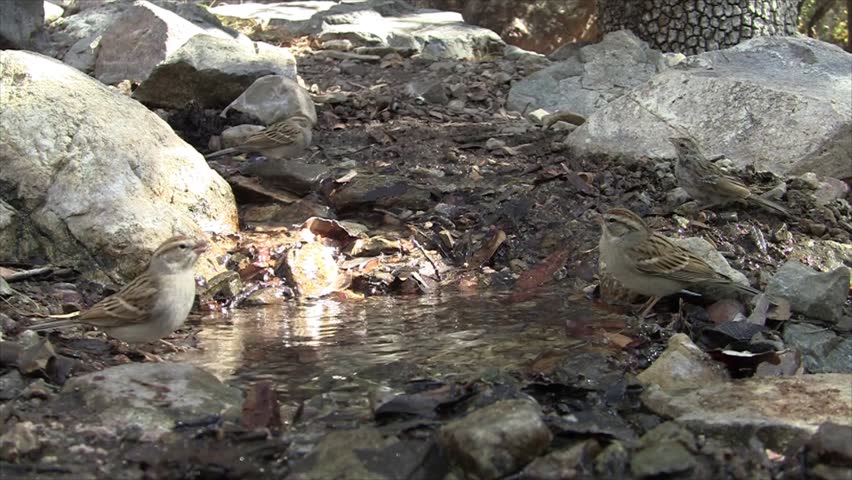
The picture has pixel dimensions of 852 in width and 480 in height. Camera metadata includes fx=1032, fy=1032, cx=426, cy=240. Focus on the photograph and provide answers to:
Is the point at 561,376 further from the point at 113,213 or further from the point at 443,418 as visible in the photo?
the point at 113,213

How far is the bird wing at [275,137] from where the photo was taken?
31.0ft

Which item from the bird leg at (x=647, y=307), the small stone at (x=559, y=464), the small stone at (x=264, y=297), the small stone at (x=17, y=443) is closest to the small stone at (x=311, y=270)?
the small stone at (x=264, y=297)

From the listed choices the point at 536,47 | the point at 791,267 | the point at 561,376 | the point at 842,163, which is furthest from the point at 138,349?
the point at 536,47

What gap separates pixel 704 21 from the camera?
13.3m

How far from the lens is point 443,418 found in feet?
15.3

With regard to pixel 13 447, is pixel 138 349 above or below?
below

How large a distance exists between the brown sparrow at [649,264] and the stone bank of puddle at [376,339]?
0.33 meters

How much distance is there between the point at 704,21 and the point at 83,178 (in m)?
8.83

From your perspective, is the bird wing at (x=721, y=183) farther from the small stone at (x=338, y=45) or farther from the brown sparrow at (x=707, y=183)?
the small stone at (x=338, y=45)

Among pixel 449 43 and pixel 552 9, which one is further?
pixel 552 9

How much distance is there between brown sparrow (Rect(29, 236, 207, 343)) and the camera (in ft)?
18.4

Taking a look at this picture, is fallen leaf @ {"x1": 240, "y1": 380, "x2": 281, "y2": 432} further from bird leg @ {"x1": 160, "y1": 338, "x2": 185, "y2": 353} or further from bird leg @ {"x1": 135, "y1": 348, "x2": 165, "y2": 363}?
bird leg @ {"x1": 160, "y1": 338, "x2": 185, "y2": 353}

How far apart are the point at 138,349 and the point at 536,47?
46.6 ft

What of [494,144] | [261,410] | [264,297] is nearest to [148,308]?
[261,410]
